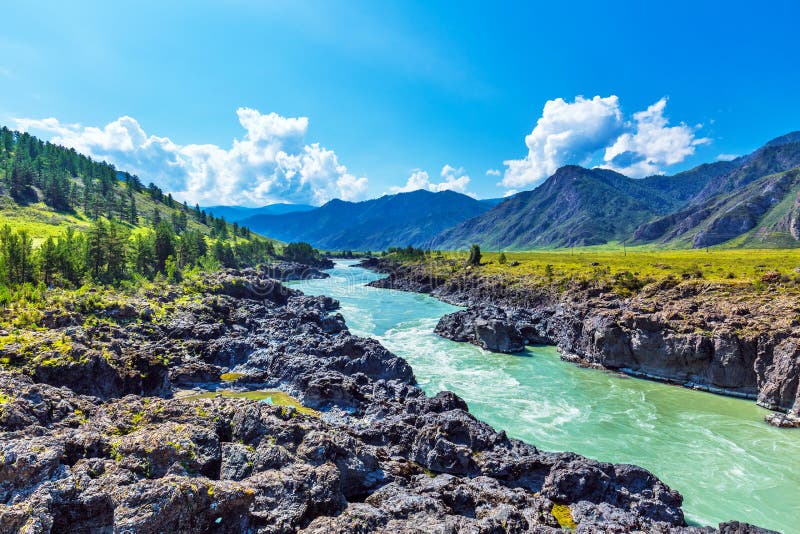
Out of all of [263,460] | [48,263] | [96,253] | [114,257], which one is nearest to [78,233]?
[114,257]

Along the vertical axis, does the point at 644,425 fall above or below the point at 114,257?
below

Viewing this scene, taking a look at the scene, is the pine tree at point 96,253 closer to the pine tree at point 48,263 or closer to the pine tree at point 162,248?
the pine tree at point 48,263

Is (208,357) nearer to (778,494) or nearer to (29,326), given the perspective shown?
(29,326)

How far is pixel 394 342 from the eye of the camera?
6350 cm

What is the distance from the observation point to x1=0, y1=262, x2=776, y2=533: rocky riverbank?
1282 cm

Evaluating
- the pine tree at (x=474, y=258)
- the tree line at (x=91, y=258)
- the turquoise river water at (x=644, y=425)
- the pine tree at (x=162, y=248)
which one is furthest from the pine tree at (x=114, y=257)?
the pine tree at (x=474, y=258)

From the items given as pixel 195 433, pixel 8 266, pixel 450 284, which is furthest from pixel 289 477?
pixel 450 284

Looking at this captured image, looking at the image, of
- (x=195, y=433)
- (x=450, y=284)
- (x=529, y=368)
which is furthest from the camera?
(x=450, y=284)

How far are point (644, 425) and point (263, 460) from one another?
34.1 meters

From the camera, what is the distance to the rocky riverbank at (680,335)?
1523 inches

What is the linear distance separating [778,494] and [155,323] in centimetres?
6467

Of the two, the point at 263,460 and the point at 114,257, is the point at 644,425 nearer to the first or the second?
the point at 263,460

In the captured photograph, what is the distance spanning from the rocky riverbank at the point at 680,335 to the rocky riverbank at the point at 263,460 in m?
26.0

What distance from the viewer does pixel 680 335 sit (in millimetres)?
45156
